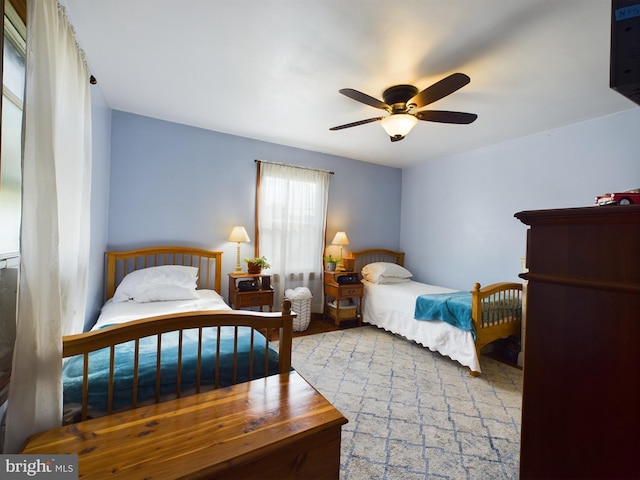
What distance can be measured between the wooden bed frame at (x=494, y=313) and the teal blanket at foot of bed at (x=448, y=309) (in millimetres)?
69

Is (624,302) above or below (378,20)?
below

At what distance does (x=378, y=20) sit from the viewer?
1.59 meters

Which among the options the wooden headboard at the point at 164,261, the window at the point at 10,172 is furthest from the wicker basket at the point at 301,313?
the window at the point at 10,172

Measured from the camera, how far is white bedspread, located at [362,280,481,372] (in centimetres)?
273

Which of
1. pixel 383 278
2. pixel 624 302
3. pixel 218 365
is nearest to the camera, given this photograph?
pixel 624 302

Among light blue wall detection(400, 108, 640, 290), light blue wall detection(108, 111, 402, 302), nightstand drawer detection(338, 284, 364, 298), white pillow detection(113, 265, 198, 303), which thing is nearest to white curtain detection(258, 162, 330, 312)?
light blue wall detection(108, 111, 402, 302)

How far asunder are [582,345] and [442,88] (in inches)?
67.7

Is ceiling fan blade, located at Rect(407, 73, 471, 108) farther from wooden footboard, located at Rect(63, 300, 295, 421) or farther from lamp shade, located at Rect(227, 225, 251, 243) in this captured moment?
lamp shade, located at Rect(227, 225, 251, 243)

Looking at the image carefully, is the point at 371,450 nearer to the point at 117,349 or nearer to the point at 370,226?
the point at 117,349

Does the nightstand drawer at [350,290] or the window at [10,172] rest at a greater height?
the window at [10,172]

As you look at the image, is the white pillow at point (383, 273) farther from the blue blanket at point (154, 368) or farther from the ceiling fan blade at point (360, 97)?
the blue blanket at point (154, 368)

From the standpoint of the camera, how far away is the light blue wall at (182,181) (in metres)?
3.01

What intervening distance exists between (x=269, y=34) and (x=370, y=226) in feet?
11.0

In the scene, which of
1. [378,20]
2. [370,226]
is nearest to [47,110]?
[378,20]
